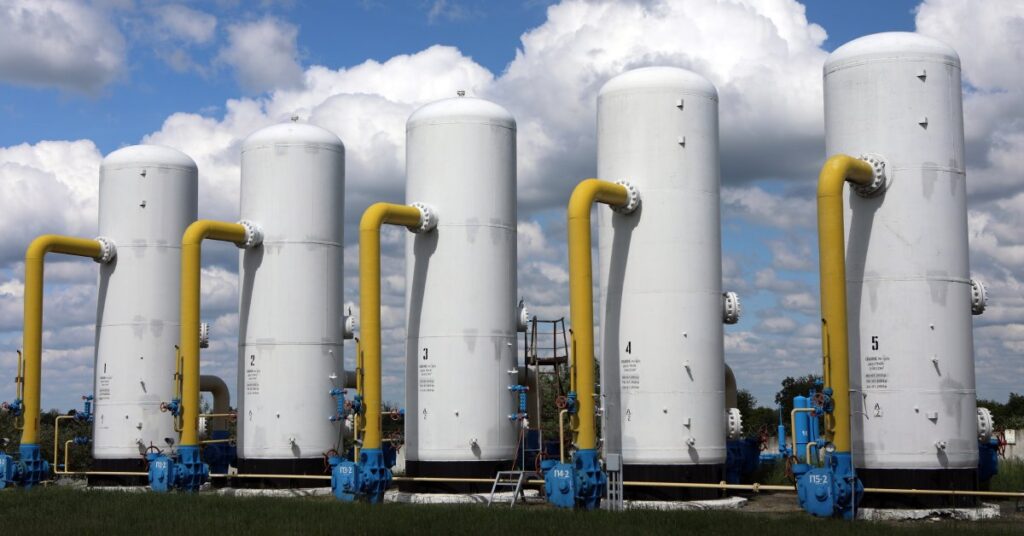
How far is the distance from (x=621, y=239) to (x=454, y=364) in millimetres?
5712

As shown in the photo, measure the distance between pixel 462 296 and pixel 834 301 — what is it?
10608 mm

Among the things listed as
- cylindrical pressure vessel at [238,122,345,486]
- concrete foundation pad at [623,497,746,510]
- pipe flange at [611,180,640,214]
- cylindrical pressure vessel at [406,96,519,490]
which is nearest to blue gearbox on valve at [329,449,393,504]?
cylindrical pressure vessel at [406,96,519,490]

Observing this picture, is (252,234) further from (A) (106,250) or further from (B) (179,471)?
(B) (179,471)

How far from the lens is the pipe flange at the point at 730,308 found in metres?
31.6

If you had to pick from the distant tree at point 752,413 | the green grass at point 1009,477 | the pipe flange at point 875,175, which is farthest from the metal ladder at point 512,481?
the distant tree at point 752,413

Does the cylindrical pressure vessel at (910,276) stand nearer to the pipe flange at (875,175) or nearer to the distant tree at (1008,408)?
the pipe flange at (875,175)

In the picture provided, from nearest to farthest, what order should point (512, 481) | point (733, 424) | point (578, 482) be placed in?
point (578, 482) < point (512, 481) < point (733, 424)

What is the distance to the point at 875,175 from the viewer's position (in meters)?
28.0

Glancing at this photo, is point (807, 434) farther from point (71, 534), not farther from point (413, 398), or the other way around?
point (71, 534)

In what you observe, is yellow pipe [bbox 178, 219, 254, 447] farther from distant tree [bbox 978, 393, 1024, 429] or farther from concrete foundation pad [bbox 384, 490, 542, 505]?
distant tree [bbox 978, 393, 1024, 429]

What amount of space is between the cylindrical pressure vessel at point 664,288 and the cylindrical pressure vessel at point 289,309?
9618mm

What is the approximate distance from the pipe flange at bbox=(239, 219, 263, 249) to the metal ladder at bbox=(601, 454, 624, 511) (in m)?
13.7

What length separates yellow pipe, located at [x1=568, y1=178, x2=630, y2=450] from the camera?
27.7 m

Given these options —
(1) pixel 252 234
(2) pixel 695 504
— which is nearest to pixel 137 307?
(1) pixel 252 234
